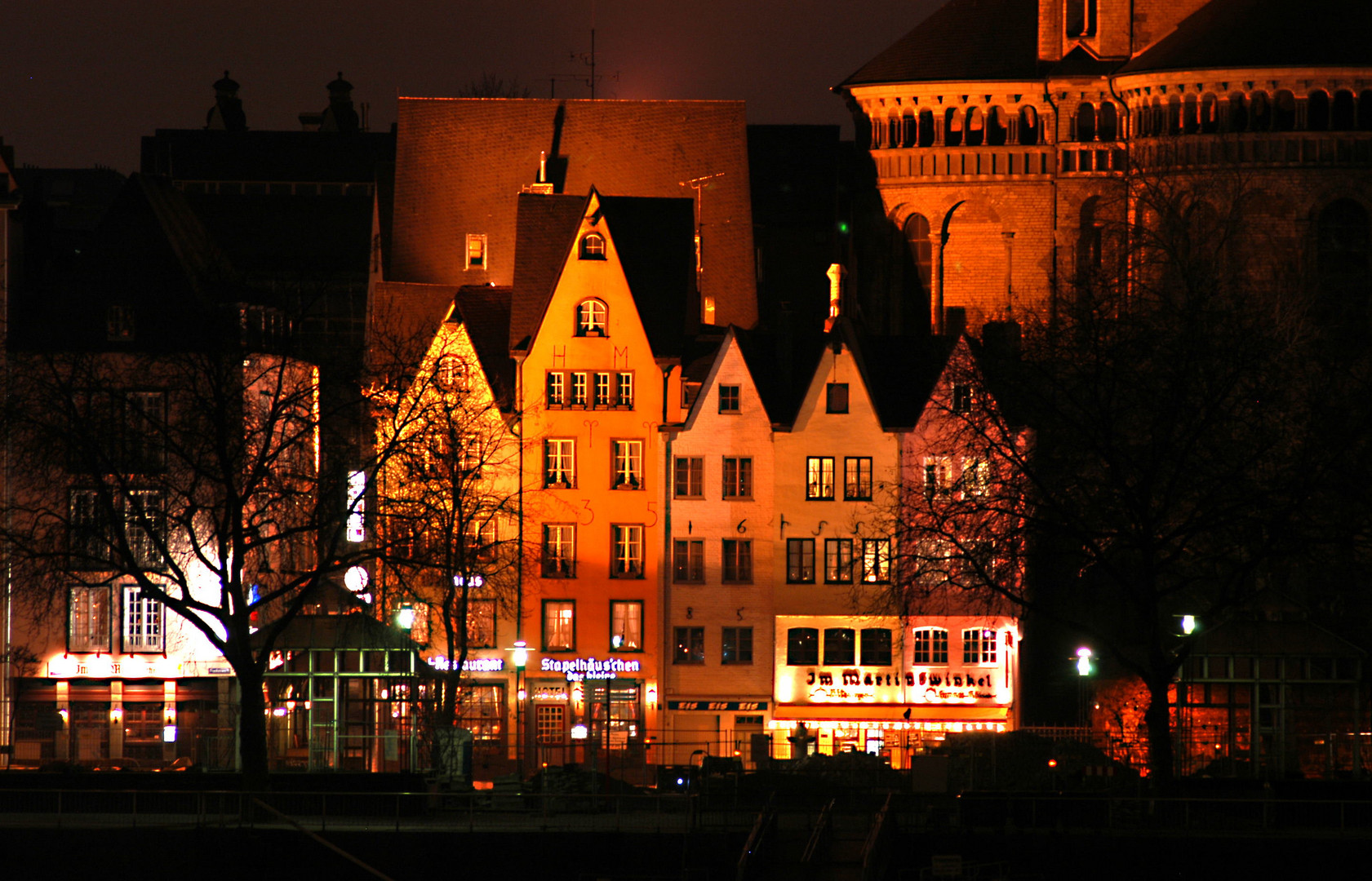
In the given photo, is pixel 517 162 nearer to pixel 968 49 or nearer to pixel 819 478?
pixel 968 49

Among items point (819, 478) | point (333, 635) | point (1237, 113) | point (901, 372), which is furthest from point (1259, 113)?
point (333, 635)

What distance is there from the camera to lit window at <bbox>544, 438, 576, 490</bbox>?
257 feet

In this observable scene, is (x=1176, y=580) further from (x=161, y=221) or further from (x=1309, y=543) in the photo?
(x=161, y=221)

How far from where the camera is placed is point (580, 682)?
77.6m

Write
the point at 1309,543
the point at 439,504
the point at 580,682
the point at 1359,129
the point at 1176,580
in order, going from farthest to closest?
the point at 1359,129, the point at 580,682, the point at 439,504, the point at 1176,580, the point at 1309,543

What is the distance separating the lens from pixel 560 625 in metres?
78.1

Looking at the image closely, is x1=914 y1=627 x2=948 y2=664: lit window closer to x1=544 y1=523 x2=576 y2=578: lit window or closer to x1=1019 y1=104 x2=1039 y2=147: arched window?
x1=544 y1=523 x2=576 y2=578: lit window

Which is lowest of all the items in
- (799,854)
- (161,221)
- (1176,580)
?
(799,854)

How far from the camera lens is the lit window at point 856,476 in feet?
254

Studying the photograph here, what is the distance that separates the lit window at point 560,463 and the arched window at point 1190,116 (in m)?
28.4

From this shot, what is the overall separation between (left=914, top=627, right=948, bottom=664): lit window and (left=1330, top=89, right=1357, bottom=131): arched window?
2917cm

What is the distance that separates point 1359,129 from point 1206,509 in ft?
135

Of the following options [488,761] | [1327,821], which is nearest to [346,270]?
[488,761]

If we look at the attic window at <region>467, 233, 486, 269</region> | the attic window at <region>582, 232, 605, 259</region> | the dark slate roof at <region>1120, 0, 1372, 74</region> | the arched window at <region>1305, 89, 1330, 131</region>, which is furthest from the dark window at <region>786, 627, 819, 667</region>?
the arched window at <region>1305, 89, 1330, 131</region>
